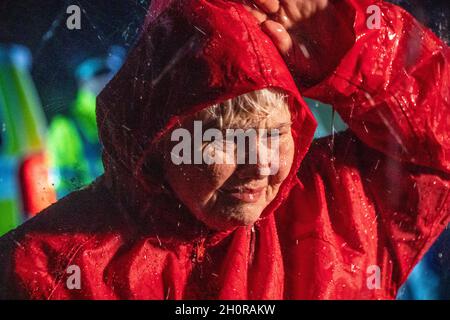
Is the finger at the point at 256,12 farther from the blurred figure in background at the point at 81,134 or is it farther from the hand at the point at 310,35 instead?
the blurred figure in background at the point at 81,134

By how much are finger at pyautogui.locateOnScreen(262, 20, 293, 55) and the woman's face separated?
0.09 meters

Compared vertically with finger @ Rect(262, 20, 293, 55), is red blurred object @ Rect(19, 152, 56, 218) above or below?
below

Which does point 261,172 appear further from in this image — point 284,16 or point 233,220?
point 284,16

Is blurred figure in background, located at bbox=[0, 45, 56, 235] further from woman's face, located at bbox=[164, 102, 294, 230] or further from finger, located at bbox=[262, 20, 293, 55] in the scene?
finger, located at bbox=[262, 20, 293, 55]

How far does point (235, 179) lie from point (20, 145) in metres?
0.30

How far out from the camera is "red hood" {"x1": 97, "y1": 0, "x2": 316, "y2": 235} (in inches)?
28.0

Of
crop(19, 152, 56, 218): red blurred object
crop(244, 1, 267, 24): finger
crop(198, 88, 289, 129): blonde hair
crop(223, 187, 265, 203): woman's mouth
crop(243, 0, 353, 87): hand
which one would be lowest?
crop(223, 187, 265, 203): woman's mouth

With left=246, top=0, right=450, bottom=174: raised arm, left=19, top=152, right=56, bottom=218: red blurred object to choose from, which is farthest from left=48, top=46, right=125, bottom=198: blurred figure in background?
left=246, top=0, right=450, bottom=174: raised arm

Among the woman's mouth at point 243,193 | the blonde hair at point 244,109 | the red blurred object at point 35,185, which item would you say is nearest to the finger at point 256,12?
the blonde hair at point 244,109

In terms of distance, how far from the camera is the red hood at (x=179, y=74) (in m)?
0.71

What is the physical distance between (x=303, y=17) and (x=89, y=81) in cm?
30

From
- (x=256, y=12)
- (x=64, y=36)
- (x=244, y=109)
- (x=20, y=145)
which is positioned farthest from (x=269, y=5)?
(x=20, y=145)


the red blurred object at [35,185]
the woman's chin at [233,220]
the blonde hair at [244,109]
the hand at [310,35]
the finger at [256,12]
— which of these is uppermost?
the finger at [256,12]

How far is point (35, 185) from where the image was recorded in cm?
86
